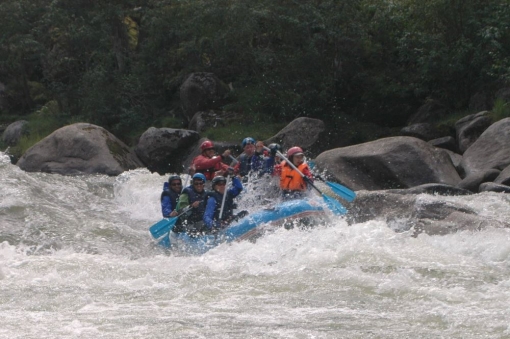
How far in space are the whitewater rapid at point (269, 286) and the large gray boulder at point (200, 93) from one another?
11.0m

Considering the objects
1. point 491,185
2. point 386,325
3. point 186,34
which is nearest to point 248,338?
point 386,325

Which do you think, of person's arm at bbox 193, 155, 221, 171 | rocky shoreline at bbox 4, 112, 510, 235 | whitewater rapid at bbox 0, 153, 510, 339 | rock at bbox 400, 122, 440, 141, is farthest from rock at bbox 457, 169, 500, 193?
person's arm at bbox 193, 155, 221, 171

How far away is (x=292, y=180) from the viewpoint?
415 inches

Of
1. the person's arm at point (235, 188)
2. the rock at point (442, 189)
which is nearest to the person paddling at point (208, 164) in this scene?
the person's arm at point (235, 188)

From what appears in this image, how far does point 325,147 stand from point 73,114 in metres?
9.07

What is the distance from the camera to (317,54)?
19234 mm

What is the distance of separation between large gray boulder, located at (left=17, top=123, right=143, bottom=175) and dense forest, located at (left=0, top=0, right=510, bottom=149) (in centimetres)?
372

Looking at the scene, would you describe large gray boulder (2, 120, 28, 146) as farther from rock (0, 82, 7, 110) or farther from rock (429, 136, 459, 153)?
rock (429, 136, 459, 153)

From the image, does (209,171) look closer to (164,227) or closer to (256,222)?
(164,227)

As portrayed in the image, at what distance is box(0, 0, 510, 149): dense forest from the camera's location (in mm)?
17781

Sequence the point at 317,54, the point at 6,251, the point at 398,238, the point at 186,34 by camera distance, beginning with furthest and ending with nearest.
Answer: the point at 186,34, the point at 317,54, the point at 6,251, the point at 398,238

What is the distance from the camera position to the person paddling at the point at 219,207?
9.46 meters

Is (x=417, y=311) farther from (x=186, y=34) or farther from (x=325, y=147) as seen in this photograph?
(x=186, y=34)

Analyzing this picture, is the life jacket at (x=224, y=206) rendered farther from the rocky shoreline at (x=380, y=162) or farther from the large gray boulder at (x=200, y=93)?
the large gray boulder at (x=200, y=93)
